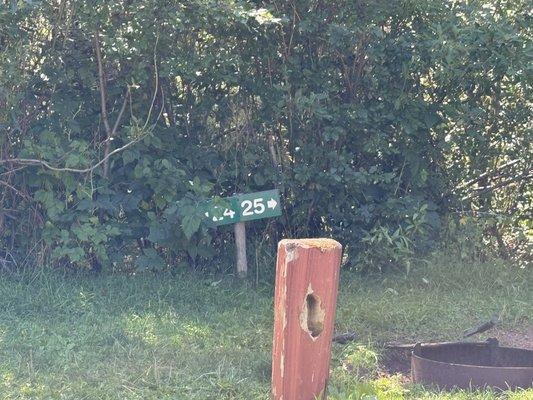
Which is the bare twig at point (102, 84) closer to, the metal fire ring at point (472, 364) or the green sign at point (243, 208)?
the green sign at point (243, 208)

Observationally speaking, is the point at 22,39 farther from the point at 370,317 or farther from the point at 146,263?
the point at 370,317

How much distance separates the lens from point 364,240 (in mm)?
7434

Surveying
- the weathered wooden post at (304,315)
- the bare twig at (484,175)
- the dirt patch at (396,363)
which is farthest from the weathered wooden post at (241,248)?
the weathered wooden post at (304,315)

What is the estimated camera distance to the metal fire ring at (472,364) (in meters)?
5.15

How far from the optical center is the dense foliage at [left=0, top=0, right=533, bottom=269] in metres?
6.92

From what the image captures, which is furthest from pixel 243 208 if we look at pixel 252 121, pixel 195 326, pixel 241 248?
pixel 195 326

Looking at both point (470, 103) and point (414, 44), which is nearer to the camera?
point (414, 44)

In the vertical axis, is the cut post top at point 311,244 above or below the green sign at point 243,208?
above

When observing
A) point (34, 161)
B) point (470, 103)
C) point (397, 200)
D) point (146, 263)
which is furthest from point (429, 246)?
point (34, 161)

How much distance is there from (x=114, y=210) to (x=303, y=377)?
10.4 feet

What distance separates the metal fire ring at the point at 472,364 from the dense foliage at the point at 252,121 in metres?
1.63

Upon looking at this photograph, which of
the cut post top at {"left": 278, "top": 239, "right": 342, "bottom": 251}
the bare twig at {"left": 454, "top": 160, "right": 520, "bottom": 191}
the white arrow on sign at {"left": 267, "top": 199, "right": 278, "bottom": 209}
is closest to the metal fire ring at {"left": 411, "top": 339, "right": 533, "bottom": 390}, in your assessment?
the cut post top at {"left": 278, "top": 239, "right": 342, "bottom": 251}

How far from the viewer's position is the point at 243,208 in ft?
23.4

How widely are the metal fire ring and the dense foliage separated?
1631 millimetres
